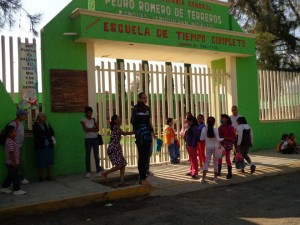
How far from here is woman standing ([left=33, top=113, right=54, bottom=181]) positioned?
7488 millimetres

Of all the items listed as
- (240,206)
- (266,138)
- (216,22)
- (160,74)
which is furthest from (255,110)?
(240,206)

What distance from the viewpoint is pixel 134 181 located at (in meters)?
7.61

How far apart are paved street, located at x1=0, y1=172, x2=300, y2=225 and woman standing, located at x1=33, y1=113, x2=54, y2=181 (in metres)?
2.04

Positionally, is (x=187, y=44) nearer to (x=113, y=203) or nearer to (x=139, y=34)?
(x=139, y=34)

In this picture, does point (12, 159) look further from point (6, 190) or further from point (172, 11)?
point (172, 11)

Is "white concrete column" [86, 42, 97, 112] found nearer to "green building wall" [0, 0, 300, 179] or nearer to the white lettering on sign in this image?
"green building wall" [0, 0, 300, 179]

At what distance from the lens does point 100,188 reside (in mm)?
6723

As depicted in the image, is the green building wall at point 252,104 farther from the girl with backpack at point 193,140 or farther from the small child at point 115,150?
the small child at point 115,150

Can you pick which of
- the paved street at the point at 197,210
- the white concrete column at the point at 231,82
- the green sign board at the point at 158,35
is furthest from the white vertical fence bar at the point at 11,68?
the white concrete column at the point at 231,82

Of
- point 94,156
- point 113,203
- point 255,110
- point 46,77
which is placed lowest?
point 113,203

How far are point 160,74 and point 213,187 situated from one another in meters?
3.77

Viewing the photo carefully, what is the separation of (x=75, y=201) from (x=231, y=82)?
705 cm

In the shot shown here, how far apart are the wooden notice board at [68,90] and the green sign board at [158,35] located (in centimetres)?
97

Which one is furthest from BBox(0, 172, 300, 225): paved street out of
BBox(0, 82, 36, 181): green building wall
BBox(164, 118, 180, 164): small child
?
BBox(164, 118, 180, 164): small child
